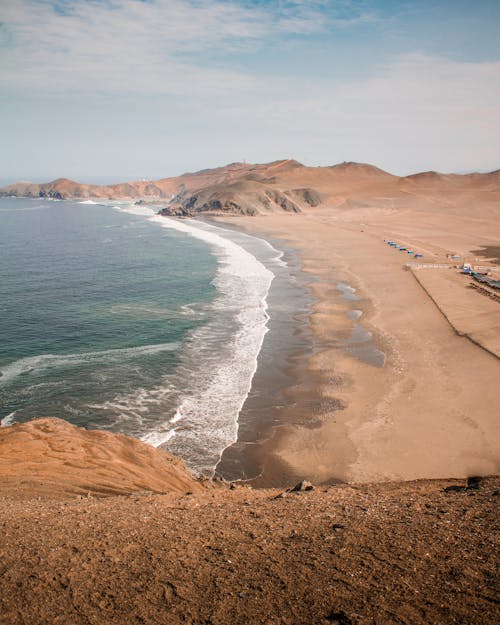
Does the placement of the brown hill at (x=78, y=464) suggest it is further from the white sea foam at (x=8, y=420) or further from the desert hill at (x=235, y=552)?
the white sea foam at (x=8, y=420)

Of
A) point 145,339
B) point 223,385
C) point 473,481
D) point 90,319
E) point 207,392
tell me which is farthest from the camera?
point 90,319

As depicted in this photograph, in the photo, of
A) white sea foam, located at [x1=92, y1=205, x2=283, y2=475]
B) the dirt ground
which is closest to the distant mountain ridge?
white sea foam, located at [x1=92, y1=205, x2=283, y2=475]

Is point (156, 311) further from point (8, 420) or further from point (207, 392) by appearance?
point (8, 420)

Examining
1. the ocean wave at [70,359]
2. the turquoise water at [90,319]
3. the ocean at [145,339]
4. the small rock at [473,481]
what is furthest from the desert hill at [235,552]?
the ocean wave at [70,359]

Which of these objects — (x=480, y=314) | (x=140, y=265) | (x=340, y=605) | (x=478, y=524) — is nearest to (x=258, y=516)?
(x=340, y=605)

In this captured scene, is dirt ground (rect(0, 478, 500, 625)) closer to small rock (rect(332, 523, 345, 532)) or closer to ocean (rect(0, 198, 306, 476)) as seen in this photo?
small rock (rect(332, 523, 345, 532))

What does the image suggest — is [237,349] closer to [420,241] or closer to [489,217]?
[420,241]

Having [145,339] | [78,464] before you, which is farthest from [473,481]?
[145,339]
